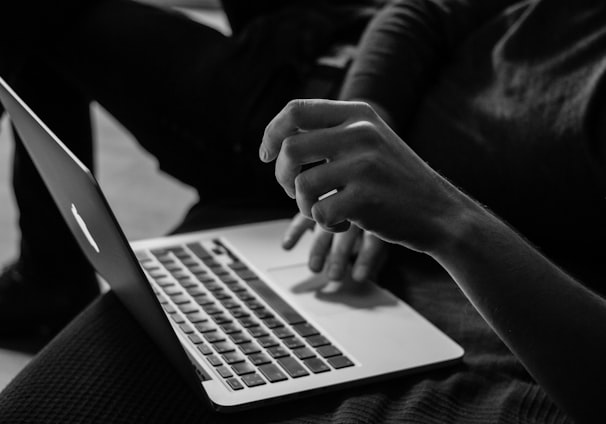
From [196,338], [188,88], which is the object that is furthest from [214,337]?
[188,88]

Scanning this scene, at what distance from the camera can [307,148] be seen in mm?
646

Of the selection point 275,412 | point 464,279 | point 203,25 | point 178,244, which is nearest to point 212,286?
point 178,244

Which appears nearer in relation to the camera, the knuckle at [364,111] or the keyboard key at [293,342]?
the knuckle at [364,111]

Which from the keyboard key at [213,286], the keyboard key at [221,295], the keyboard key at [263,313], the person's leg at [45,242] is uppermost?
the keyboard key at [263,313]

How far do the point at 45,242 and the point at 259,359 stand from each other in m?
0.74

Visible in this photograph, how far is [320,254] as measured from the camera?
0.99 m

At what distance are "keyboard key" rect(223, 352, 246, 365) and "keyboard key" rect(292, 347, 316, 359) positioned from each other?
0.05 m

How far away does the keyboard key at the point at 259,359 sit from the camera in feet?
2.55

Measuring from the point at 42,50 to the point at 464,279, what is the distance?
0.87 m

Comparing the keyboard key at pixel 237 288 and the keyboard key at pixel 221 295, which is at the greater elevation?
the keyboard key at pixel 221 295

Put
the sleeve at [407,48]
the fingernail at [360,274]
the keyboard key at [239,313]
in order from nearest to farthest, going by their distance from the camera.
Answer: the keyboard key at [239,313] < the fingernail at [360,274] < the sleeve at [407,48]

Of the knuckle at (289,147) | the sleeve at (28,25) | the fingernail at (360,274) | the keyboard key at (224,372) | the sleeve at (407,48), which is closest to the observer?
the knuckle at (289,147)

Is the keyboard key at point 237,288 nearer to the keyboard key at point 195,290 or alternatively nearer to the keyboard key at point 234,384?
the keyboard key at point 195,290

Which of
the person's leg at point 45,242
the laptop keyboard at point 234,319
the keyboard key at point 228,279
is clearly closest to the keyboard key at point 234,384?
the laptop keyboard at point 234,319
